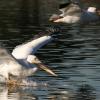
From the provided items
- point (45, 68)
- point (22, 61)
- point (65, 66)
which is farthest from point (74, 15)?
point (22, 61)

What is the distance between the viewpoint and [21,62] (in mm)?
14734

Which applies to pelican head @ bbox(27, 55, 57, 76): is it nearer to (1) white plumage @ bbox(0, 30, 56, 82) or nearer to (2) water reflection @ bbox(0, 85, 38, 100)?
(1) white plumage @ bbox(0, 30, 56, 82)

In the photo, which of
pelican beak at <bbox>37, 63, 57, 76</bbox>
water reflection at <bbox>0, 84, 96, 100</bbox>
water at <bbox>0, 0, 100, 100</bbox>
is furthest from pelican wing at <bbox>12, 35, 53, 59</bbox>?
water reflection at <bbox>0, 84, 96, 100</bbox>

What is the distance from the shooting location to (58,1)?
29344 millimetres

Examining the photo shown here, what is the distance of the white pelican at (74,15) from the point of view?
24.3 meters

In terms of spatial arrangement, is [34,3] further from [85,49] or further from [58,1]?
[85,49]

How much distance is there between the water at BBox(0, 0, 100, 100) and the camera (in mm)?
13539

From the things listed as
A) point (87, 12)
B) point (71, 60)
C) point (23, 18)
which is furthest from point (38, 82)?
point (87, 12)

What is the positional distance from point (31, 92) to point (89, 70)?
6.30 feet

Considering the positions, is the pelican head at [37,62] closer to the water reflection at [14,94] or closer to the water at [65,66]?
the water at [65,66]

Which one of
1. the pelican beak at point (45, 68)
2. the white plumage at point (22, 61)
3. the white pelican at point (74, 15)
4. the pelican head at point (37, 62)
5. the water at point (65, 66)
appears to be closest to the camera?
the water at point (65, 66)

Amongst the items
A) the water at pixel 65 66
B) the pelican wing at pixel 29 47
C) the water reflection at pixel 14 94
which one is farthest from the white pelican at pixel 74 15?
the water reflection at pixel 14 94

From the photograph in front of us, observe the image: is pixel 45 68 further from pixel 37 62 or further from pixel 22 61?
Answer: pixel 22 61

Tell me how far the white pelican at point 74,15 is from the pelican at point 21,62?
28.7 feet
